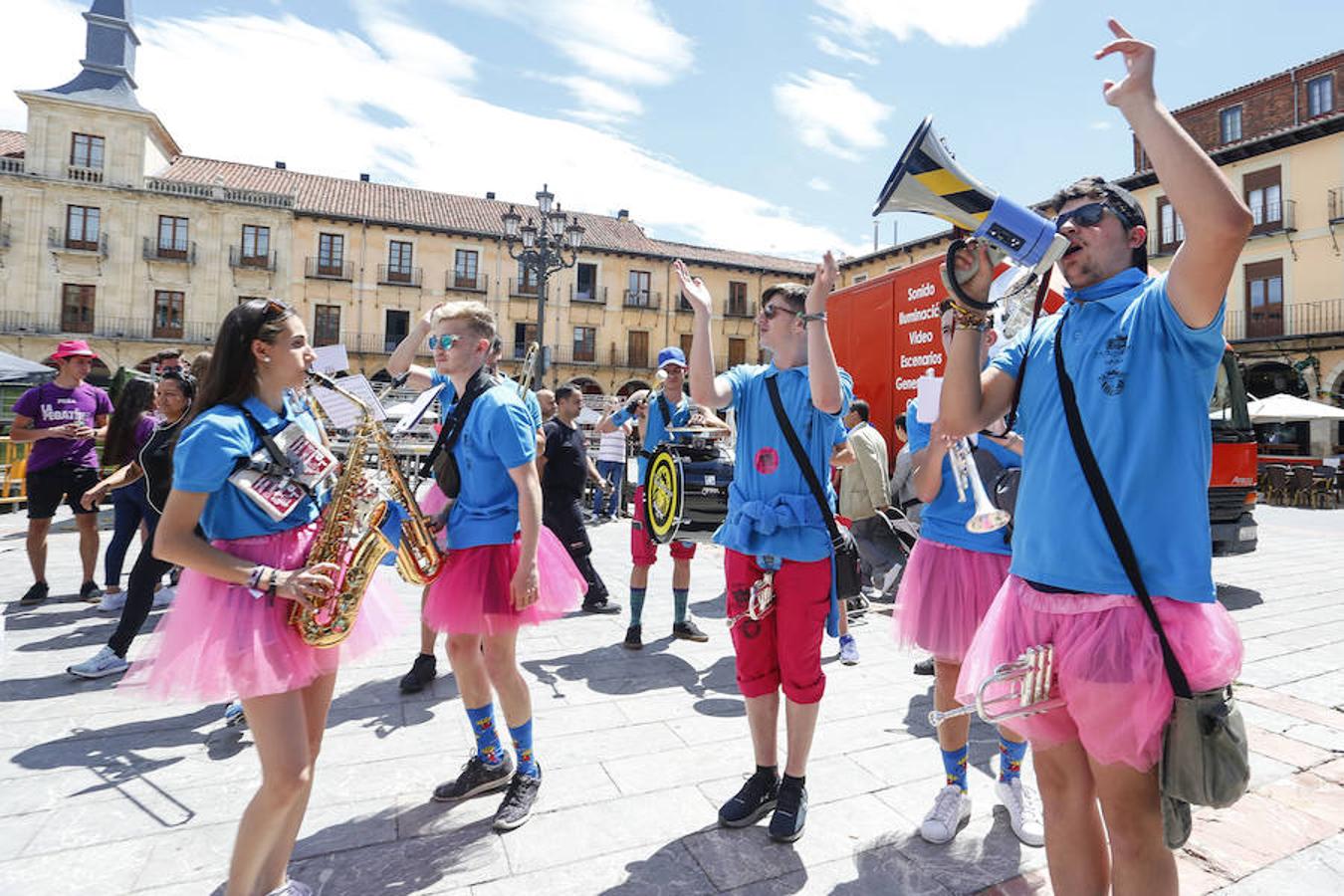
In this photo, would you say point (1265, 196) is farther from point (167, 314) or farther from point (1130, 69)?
point (167, 314)

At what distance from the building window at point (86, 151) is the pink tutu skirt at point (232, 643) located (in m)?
39.2

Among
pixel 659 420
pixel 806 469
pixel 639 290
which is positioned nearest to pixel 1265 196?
pixel 639 290

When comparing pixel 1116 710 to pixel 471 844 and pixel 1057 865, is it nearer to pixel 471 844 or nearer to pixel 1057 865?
pixel 1057 865

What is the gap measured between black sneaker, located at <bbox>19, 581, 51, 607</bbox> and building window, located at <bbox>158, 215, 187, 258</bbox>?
104 ft

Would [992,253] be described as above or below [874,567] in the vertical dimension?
above

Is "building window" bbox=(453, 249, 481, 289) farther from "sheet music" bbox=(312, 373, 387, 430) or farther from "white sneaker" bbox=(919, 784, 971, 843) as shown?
"white sneaker" bbox=(919, 784, 971, 843)

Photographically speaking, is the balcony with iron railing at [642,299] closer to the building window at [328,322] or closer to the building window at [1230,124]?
the building window at [328,322]

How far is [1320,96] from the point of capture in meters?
24.9

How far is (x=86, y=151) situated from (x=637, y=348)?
1032 inches

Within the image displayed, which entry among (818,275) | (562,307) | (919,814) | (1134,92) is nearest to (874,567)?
(919,814)

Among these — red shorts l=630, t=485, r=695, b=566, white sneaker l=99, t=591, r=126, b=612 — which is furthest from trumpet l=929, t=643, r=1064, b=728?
white sneaker l=99, t=591, r=126, b=612

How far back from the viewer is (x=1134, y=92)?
1.49 m

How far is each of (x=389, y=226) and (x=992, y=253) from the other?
37502 millimetres

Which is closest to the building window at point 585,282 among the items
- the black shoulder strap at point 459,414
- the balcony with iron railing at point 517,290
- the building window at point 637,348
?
the balcony with iron railing at point 517,290
